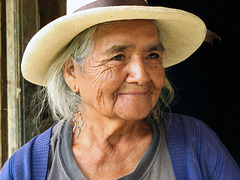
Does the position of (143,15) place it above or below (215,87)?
above

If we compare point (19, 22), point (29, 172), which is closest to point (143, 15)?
point (29, 172)

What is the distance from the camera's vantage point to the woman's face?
152 cm

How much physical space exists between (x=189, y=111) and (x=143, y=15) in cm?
230

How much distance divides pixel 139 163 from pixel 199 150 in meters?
0.36

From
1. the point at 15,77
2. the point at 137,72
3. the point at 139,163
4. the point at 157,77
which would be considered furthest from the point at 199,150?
the point at 15,77

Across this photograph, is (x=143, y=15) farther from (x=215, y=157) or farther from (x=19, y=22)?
(x=19, y=22)

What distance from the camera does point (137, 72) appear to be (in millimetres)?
1504

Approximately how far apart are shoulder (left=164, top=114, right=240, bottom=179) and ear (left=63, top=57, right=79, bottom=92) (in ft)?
2.05

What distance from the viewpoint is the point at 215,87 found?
11.5ft

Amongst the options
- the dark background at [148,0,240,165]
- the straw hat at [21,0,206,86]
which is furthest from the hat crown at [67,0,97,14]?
the dark background at [148,0,240,165]

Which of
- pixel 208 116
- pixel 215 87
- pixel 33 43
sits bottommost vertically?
pixel 208 116

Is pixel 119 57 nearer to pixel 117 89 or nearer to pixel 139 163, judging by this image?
pixel 117 89

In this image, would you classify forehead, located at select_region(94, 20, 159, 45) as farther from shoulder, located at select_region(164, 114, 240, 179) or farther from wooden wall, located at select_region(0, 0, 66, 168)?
wooden wall, located at select_region(0, 0, 66, 168)

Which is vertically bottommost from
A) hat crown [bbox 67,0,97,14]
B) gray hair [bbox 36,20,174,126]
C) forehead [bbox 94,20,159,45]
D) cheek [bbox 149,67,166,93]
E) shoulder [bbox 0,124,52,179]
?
shoulder [bbox 0,124,52,179]
